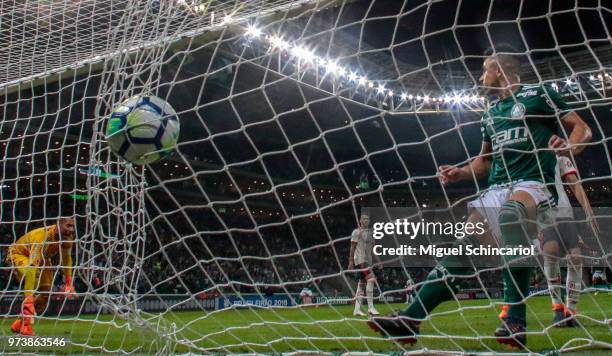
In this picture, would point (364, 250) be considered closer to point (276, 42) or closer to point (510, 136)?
point (276, 42)

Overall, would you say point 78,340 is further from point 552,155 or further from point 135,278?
point 552,155

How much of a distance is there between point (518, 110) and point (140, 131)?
1.82 meters

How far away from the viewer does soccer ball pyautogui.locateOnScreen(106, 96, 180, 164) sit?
3.04 meters

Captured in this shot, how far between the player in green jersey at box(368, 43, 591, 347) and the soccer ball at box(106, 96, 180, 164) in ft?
4.50

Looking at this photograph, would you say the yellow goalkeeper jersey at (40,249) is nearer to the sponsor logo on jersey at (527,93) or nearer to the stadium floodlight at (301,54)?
the stadium floodlight at (301,54)

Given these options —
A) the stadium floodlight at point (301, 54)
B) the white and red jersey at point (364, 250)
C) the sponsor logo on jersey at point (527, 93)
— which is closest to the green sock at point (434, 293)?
the sponsor logo on jersey at point (527, 93)

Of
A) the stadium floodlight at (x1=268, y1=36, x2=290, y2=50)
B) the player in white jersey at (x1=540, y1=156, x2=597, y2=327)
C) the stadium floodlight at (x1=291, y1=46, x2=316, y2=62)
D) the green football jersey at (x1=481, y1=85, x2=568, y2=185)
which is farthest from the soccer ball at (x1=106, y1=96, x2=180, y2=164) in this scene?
the stadium floodlight at (x1=291, y1=46, x2=316, y2=62)

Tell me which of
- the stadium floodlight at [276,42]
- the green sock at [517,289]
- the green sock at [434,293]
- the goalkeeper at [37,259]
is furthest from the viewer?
the goalkeeper at [37,259]

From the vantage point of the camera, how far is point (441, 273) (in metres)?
2.73

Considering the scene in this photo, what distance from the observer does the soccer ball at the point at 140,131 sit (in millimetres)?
3041

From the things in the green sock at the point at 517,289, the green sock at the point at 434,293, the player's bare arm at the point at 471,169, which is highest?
the player's bare arm at the point at 471,169

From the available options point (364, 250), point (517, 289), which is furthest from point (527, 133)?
point (364, 250)

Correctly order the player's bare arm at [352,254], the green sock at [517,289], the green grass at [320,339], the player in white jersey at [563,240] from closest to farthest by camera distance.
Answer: the green sock at [517,289] → the green grass at [320,339] → the player in white jersey at [563,240] → the player's bare arm at [352,254]

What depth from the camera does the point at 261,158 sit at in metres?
2.97
